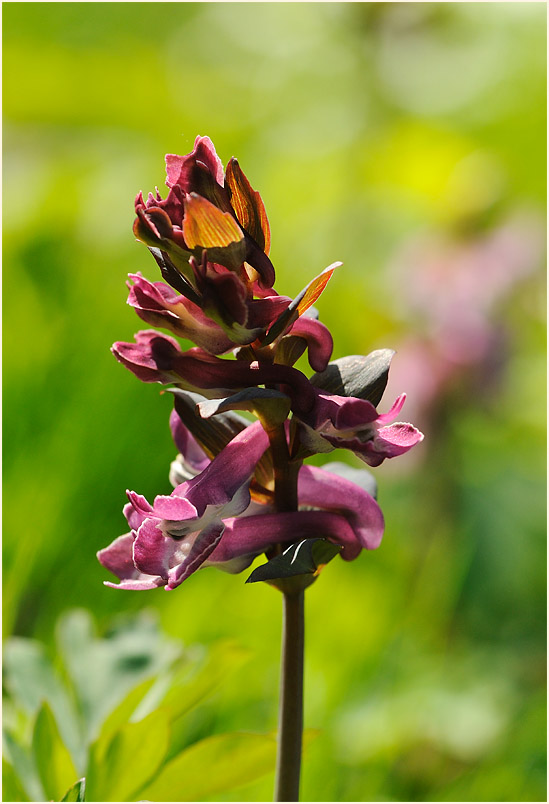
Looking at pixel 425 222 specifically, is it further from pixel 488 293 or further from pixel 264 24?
pixel 264 24

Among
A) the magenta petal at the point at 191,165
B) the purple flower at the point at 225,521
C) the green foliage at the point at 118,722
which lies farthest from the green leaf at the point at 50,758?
the magenta petal at the point at 191,165

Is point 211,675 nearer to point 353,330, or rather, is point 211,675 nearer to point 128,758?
point 128,758

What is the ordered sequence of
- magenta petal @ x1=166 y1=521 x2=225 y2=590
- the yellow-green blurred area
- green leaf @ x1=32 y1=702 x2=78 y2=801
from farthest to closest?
1. the yellow-green blurred area
2. green leaf @ x1=32 y1=702 x2=78 y2=801
3. magenta petal @ x1=166 y1=521 x2=225 y2=590

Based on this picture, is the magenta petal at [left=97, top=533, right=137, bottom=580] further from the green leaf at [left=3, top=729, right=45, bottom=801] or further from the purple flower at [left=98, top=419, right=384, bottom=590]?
the green leaf at [left=3, top=729, right=45, bottom=801]

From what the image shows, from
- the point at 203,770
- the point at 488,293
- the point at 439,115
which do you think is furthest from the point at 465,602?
the point at 439,115

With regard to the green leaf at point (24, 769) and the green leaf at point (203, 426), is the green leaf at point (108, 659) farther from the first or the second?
the green leaf at point (203, 426)

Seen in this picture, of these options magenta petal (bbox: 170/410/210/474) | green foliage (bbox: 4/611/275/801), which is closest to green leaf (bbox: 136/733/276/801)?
green foliage (bbox: 4/611/275/801)
